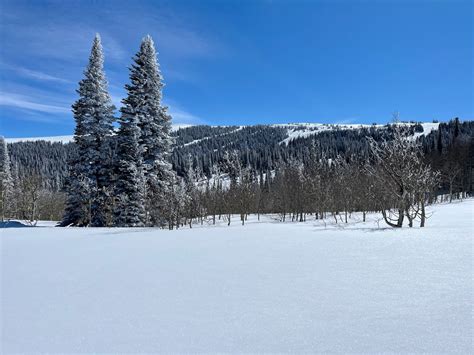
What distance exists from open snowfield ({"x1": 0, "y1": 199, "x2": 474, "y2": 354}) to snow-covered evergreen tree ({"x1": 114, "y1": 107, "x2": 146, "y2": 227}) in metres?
14.4

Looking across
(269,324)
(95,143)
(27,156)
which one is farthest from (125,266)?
(27,156)

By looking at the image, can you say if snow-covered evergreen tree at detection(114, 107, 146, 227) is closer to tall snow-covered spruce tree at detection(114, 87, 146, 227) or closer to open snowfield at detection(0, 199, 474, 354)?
tall snow-covered spruce tree at detection(114, 87, 146, 227)

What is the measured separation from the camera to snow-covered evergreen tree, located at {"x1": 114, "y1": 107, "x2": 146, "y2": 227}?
23250 millimetres

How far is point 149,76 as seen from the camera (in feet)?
84.3

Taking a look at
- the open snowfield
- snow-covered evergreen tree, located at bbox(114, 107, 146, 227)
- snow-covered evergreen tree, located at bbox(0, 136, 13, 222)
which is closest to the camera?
the open snowfield

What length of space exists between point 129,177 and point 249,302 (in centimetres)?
2023

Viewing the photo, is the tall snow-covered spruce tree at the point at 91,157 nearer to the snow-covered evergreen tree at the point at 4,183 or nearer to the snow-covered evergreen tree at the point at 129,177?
the snow-covered evergreen tree at the point at 129,177

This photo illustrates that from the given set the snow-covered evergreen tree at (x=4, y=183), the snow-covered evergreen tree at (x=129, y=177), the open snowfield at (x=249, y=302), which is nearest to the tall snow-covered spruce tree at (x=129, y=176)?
the snow-covered evergreen tree at (x=129, y=177)

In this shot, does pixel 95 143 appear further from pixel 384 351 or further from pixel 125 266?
pixel 384 351

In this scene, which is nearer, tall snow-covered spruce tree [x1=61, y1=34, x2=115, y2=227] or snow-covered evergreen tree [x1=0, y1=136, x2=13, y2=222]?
tall snow-covered spruce tree [x1=61, y1=34, x2=115, y2=227]

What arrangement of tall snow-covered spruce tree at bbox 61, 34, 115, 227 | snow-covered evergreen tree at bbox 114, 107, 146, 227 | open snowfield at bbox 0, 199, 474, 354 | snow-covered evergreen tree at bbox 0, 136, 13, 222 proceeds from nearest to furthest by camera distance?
1. open snowfield at bbox 0, 199, 474, 354
2. snow-covered evergreen tree at bbox 114, 107, 146, 227
3. tall snow-covered spruce tree at bbox 61, 34, 115, 227
4. snow-covered evergreen tree at bbox 0, 136, 13, 222

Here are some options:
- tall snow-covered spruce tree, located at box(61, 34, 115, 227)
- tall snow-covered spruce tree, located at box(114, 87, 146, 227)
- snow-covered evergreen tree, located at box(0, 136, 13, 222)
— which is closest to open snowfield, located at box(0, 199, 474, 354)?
tall snow-covered spruce tree, located at box(114, 87, 146, 227)

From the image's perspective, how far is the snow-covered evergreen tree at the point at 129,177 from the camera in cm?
2325

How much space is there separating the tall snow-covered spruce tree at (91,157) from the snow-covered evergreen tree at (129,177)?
2.81 ft
